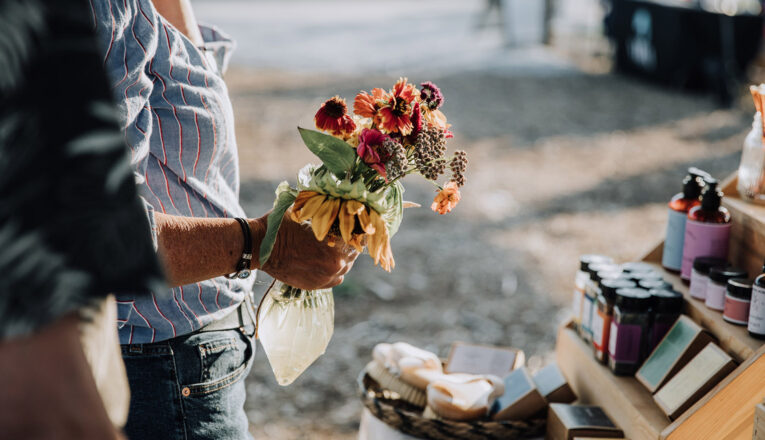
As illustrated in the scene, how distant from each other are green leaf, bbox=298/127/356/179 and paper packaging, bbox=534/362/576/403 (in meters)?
0.86

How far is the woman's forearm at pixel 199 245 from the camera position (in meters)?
1.14

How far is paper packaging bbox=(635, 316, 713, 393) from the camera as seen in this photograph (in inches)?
56.1

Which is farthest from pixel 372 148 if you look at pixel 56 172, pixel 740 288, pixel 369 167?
pixel 740 288

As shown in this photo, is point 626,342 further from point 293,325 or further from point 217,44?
point 217,44

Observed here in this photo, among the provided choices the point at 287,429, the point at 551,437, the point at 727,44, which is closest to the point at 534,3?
the point at 727,44

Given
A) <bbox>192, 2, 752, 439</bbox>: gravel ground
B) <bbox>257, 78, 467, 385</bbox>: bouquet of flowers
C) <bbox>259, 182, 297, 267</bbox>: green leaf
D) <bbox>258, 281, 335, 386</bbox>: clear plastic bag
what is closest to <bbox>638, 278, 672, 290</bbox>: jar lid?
<bbox>192, 2, 752, 439</bbox>: gravel ground

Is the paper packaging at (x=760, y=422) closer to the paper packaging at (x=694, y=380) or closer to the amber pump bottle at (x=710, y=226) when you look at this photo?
the paper packaging at (x=694, y=380)

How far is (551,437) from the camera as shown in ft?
5.33

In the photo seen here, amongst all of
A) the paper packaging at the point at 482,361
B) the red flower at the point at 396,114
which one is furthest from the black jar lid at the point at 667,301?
the red flower at the point at 396,114

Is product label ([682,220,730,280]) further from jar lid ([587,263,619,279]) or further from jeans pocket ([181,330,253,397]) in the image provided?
jeans pocket ([181,330,253,397])

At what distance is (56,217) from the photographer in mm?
537

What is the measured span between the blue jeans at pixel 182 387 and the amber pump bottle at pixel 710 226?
3.44 feet

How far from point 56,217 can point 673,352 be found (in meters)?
1.30

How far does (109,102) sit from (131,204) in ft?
0.28
